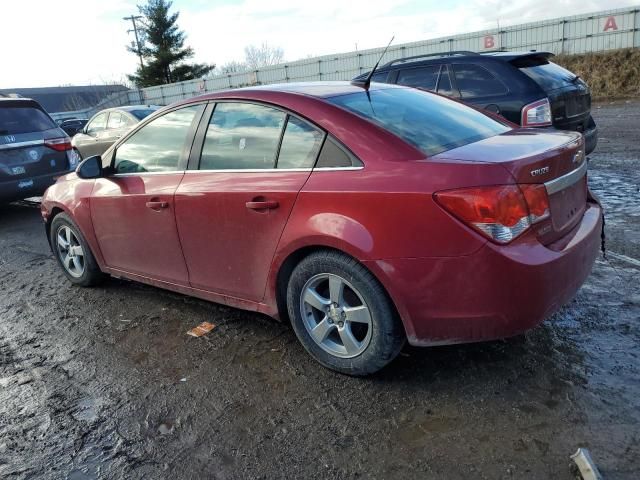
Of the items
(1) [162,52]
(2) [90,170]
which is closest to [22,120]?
(2) [90,170]

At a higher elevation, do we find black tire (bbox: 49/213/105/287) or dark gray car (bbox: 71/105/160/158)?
dark gray car (bbox: 71/105/160/158)

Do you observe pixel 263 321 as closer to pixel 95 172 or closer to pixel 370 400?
pixel 370 400

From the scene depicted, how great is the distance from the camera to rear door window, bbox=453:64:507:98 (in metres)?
6.67

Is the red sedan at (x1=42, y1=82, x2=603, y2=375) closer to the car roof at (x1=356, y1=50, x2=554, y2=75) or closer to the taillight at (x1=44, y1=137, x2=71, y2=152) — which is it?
the car roof at (x1=356, y1=50, x2=554, y2=75)

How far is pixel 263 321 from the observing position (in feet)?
12.9

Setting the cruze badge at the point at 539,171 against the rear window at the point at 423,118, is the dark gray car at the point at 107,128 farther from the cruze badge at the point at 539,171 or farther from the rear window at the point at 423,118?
the cruze badge at the point at 539,171

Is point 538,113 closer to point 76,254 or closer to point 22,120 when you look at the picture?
point 76,254

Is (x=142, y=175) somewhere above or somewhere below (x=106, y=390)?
above

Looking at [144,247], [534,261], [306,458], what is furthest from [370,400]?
[144,247]

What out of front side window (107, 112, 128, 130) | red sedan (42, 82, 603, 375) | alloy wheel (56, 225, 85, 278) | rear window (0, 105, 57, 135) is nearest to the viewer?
red sedan (42, 82, 603, 375)

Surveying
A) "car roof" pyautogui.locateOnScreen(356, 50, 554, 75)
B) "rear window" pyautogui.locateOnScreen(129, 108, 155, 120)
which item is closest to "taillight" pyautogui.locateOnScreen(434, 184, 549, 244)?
"car roof" pyautogui.locateOnScreen(356, 50, 554, 75)

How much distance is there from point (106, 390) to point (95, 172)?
1.82 metres

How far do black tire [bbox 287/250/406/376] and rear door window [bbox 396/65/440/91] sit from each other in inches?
199

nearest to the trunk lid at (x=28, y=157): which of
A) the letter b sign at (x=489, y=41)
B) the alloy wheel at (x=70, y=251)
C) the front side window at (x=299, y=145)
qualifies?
the alloy wheel at (x=70, y=251)
